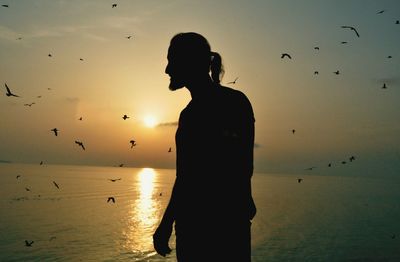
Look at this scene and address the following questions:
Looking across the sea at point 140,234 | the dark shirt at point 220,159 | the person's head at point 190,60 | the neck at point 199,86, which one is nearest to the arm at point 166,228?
the dark shirt at point 220,159

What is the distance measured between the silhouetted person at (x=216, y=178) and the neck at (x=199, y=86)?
0.11 meters

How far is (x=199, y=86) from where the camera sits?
11.6 ft

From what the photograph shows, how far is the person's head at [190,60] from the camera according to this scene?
350 centimetres

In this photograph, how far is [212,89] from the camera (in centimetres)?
345

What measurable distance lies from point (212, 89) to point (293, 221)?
9763 cm

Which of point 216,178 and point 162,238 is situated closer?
point 216,178

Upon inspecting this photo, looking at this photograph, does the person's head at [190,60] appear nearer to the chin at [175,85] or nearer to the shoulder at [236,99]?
the chin at [175,85]

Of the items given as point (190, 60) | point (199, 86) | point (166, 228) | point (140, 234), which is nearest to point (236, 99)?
point (199, 86)

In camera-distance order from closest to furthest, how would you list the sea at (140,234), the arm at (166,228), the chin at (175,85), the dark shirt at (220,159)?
the dark shirt at (220,159), the arm at (166,228), the chin at (175,85), the sea at (140,234)

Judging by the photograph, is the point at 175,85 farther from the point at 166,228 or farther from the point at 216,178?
the point at 166,228

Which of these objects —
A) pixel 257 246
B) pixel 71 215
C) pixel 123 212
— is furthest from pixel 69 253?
pixel 123 212

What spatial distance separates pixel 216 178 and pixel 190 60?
3.42 ft

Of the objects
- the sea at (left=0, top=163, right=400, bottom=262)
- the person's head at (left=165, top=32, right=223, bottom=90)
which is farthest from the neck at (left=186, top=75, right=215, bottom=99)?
the sea at (left=0, top=163, right=400, bottom=262)

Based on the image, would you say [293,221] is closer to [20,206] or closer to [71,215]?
[71,215]
